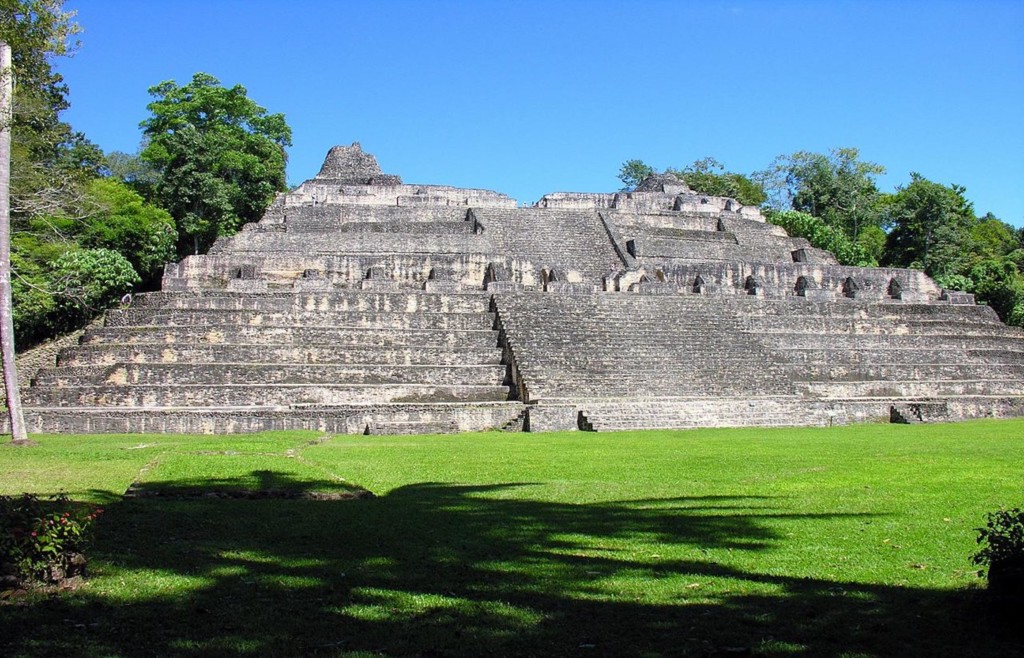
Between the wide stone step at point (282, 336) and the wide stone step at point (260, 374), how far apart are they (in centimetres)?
108

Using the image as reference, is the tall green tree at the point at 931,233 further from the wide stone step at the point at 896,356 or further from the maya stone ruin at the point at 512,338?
the wide stone step at the point at 896,356

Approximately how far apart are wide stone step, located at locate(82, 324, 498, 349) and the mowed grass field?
9.28m

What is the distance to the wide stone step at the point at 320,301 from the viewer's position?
22484 mm

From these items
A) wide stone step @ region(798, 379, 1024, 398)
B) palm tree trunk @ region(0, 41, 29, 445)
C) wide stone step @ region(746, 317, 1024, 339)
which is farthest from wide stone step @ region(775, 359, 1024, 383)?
palm tree trunk @ region(0, 41, 29, 445)

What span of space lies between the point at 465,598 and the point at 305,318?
1788 centimetres

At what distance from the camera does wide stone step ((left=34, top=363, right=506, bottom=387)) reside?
1938cm

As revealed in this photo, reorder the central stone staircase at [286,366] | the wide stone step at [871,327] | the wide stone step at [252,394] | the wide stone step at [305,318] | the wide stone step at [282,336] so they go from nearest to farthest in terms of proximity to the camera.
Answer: the central stone staircase at [286,366] → the wide stone step at [252,394] → the wide stone step at [282,336] → the wide stone step at [305,318] → the wide stone step at [871,327]

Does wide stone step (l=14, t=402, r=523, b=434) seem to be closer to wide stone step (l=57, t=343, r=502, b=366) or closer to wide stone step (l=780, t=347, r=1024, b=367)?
wide stone step (l=57, t=343, r=502, b=366)

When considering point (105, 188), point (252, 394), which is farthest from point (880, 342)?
point (105, 188)

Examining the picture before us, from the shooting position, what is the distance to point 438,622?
4711 mm

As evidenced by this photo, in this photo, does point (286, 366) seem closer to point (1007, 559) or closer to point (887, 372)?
point (887, 372)

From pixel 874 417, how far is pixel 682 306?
20.3 ft

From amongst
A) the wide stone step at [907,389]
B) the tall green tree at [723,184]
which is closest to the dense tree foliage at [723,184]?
the tall green tree at [723,184]

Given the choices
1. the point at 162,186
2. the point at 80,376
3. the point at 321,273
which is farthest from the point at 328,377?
the point at 162,186
